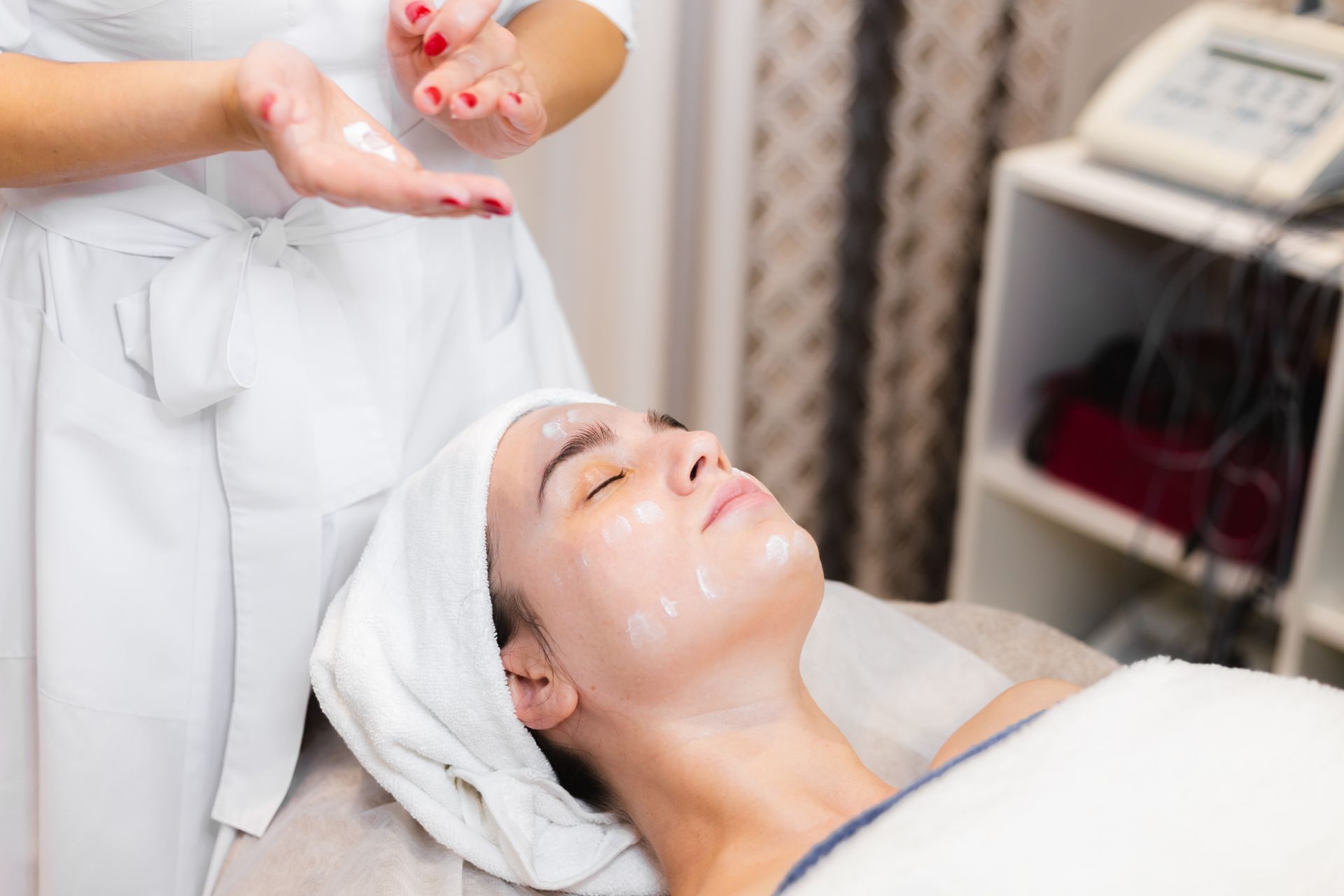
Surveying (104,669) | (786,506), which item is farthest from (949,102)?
(104,669)

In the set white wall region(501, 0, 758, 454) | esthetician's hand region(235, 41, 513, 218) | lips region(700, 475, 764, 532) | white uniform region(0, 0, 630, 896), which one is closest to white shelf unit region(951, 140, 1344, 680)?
white wall region(501, 0, 758, 454)

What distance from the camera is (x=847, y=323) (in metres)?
2.19

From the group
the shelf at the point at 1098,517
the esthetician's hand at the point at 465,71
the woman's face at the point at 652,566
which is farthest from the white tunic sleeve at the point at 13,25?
the shelf at the point at 1098,517

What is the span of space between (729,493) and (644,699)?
187 millimetres

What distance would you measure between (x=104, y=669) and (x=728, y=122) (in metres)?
1.18

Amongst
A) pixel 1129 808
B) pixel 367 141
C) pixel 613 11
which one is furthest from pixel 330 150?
pixel 1129 808

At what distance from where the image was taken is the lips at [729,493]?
110 cm

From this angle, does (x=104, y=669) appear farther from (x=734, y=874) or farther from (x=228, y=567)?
(x=734, y=874)

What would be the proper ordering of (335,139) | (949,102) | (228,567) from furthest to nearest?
1. (949,102)
2. (228,567)
3. (335,139)

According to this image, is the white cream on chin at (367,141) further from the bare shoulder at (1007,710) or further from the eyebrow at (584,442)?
the bare shoulder at (1007,710)

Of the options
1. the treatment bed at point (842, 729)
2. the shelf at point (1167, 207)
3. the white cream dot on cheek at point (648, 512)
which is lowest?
the treatment bed at point (842, 729)

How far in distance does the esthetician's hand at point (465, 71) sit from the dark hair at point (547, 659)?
35cm

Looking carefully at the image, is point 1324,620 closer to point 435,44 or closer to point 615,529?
point 615,529

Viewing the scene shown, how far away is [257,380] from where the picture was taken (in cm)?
112
